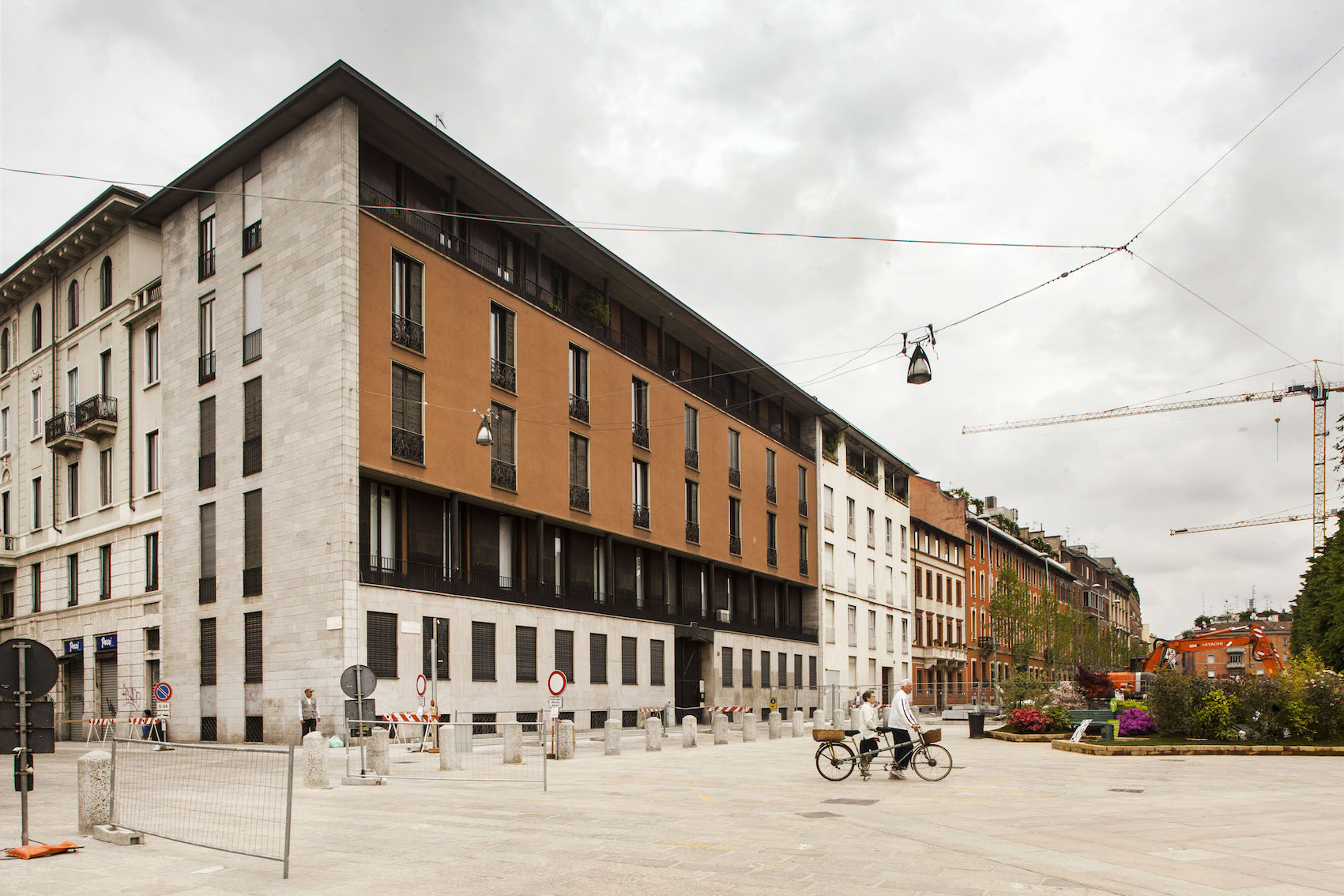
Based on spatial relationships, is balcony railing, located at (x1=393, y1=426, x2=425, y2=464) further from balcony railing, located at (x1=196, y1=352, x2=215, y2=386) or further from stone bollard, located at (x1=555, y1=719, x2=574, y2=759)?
stone bollard, located at (x1=555, y1=719, x2=574, y2=759)

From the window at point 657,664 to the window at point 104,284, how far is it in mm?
23569

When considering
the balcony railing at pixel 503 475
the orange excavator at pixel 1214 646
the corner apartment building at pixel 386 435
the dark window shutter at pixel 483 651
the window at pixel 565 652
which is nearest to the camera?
the corner apartment building at pixel 386 435

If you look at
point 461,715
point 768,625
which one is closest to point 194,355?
point 461,715

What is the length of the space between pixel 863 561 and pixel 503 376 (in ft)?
120

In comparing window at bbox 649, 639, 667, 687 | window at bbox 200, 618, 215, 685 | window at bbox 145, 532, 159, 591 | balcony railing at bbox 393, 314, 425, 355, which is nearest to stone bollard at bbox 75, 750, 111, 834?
balcony railing at bbox 393, 314, 425, 355

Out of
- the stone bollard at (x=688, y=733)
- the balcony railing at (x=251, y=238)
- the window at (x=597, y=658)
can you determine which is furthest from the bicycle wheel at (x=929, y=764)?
the balcony railing at (x=251, y=238)

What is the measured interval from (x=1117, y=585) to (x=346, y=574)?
141 meters

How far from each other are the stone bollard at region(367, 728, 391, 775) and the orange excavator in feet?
71.1

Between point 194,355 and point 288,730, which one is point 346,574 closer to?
point 288,730

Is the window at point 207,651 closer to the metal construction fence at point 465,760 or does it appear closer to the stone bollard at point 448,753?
the metal construction fence at point 465,760

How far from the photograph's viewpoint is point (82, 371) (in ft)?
135

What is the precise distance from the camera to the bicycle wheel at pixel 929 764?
59.8 ft

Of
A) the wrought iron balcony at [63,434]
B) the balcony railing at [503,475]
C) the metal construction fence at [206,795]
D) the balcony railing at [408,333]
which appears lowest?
the metal construction fence at [206,795]

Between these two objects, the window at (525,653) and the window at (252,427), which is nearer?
the window at (252,427)
